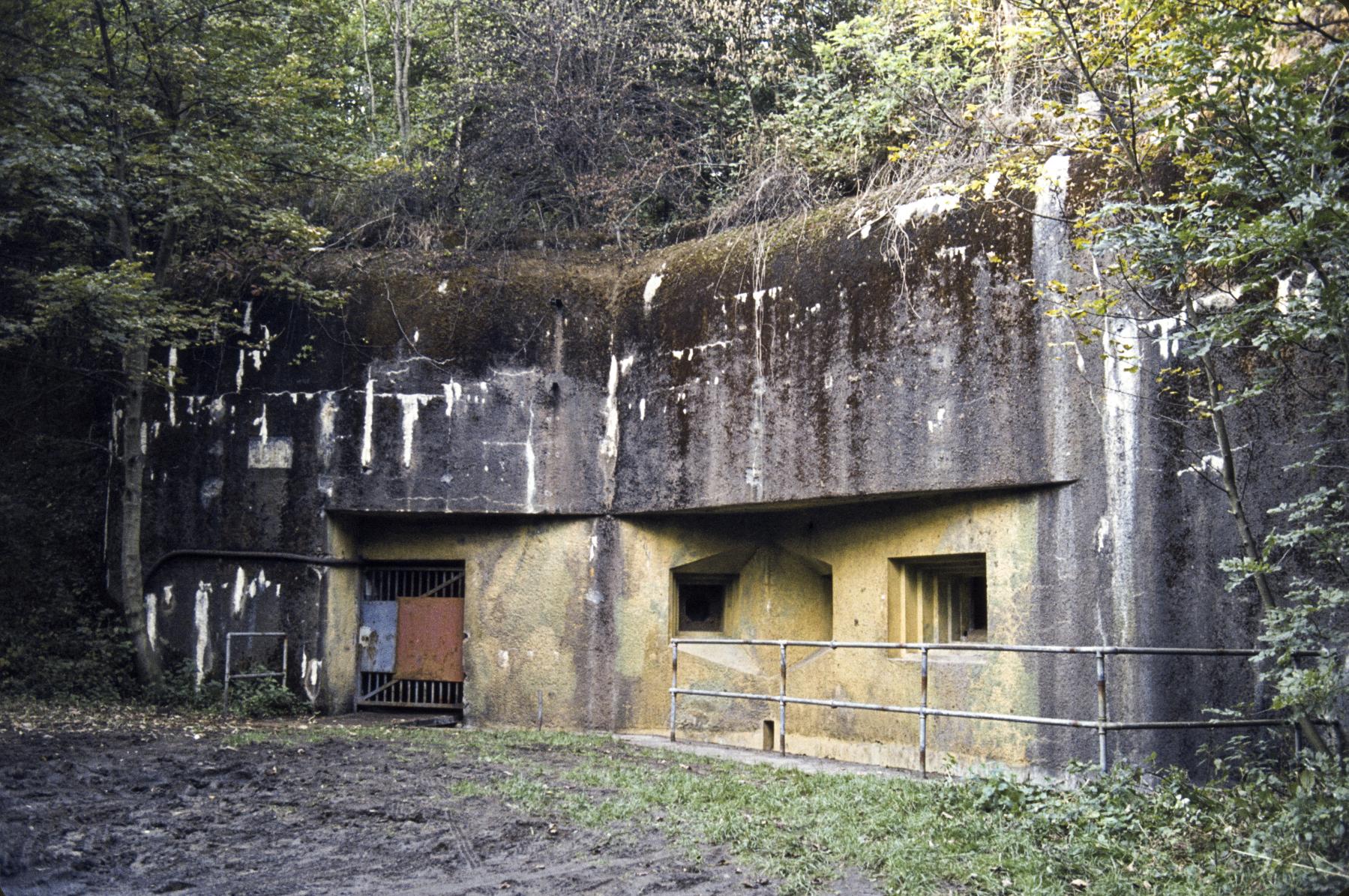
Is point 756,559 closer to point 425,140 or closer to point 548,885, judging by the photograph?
point 548,885

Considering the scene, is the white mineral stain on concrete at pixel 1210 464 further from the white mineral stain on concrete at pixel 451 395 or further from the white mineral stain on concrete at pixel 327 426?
the white mineral stain on concrete at pixel 327 426

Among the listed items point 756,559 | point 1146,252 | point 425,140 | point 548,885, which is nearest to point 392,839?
point 548,885

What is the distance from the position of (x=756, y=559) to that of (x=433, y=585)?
10.4ft

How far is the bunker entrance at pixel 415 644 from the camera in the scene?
36.2 feet

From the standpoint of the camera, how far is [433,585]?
37.5ft

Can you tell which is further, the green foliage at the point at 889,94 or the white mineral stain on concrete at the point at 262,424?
the white mineral stain on concrete at the point at 262,424

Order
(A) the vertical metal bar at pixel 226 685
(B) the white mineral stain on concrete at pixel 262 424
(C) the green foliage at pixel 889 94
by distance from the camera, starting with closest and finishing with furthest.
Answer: (C) the green foliage at pixel 889 94, (A) the vertical metal bar at pixel 226 685, (B) the white mineral stain on concrete at pixel 262 424

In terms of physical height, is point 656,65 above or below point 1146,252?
above

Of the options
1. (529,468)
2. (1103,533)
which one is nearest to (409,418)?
(529,468)

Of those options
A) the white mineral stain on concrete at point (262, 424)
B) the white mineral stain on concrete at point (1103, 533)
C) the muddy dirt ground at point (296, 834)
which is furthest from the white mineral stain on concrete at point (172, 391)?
the white mineral stain on concrete at point (1103, 533)

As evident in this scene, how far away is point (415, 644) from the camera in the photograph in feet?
36.4

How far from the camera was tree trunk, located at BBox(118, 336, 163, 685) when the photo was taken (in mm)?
10641

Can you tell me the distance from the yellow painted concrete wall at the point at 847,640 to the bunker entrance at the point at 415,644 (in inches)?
70.8

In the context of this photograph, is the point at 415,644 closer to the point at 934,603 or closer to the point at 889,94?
the point at 934,603
